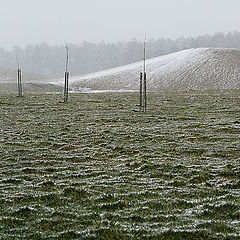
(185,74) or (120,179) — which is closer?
(120,179)

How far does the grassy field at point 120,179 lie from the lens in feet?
25.9

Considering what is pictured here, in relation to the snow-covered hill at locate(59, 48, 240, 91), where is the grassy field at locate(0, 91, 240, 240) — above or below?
below

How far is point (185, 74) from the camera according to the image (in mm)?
71750

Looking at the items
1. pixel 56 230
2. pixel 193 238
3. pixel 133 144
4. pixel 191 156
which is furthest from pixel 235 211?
pixel 133 144

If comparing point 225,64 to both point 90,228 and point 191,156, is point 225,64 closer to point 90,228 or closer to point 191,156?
point 191,156

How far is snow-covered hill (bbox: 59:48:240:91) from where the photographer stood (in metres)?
65.6

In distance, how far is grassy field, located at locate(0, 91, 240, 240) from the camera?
7906mm

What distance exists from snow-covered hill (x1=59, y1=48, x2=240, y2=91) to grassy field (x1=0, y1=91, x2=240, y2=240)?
41360 millimetres

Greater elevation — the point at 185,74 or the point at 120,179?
the point at 185,74

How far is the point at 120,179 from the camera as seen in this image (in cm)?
1215

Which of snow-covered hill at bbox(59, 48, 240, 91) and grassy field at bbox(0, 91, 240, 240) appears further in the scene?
snow-covered hill at bbox(59, 48, 240, 91)

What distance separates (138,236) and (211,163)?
25.5ft

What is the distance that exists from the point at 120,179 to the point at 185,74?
205ft

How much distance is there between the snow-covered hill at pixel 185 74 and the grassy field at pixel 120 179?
41360mm
